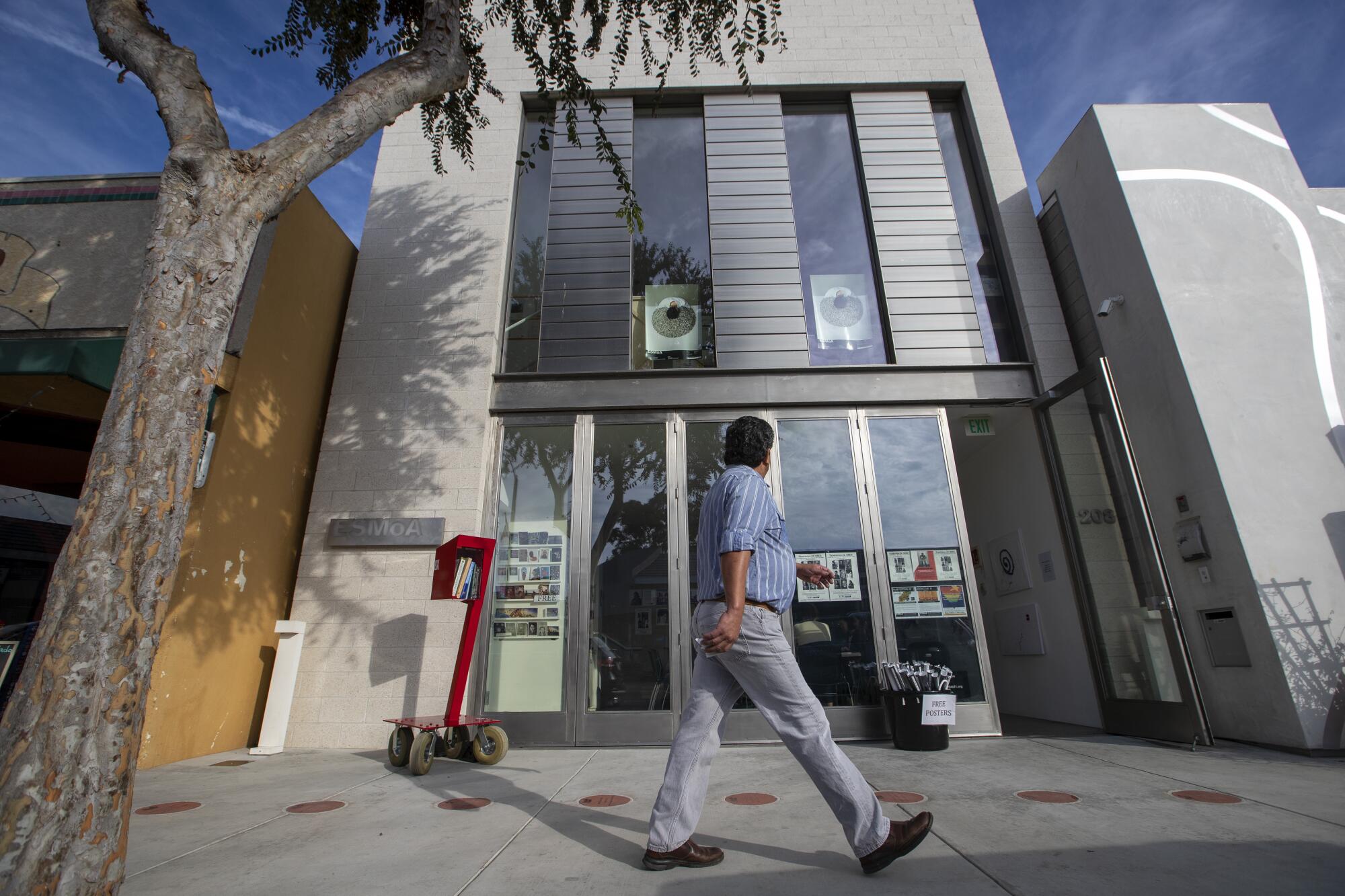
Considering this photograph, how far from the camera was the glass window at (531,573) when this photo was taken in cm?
498

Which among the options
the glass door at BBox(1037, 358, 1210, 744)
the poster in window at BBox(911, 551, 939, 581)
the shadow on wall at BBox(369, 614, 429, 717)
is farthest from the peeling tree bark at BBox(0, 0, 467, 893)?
the glass door at BBox(1037, 358, 1210, 744)

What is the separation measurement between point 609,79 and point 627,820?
726cm

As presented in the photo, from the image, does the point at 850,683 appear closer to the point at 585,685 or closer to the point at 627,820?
the point at 585,685

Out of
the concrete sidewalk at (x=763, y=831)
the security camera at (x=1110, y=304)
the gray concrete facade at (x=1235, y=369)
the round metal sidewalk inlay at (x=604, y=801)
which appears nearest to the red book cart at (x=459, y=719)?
the concrete sidewalk at (x=763, y=831)

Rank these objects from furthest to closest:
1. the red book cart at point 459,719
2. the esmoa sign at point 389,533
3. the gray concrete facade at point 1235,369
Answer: the esmoa sign at point 389,533 < the gray concrete facade at point 1235,369 < the red book cart at point 459,719

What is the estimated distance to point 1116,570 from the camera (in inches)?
194

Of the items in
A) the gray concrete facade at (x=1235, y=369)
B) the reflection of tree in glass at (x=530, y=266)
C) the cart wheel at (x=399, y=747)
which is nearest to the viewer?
the cart wheel at (x=399, y=747)

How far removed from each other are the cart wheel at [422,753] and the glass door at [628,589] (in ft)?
4.42

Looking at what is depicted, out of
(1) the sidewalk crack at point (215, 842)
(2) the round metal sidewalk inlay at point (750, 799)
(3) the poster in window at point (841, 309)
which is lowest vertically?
(2) the round metal sidewalk inlay at point (750, 799)

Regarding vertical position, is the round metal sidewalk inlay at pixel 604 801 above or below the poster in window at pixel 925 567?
below

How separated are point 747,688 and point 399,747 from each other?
9.54 feet

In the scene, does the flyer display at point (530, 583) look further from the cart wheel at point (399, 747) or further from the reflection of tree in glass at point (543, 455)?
the cart wheel at point (399, 747)

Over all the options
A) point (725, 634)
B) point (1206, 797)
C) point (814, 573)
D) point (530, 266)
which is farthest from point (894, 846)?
point (530, 266)

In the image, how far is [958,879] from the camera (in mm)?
1862
